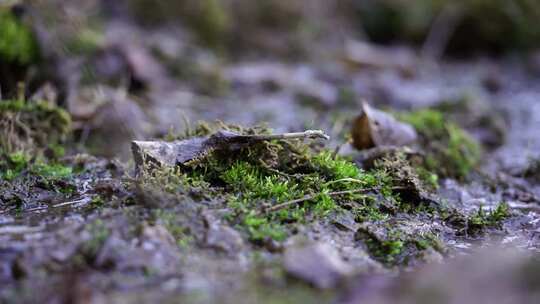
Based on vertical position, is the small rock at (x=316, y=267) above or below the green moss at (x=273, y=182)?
below

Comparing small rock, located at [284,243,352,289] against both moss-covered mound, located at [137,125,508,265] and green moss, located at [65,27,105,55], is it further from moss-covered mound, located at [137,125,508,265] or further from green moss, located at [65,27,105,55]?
green moss, located at [65,27,105,55]

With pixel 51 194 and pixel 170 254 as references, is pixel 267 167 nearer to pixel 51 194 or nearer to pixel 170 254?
pixel 170 254

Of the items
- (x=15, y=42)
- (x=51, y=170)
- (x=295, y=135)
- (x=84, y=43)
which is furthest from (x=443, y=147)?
(x=15, y=42)

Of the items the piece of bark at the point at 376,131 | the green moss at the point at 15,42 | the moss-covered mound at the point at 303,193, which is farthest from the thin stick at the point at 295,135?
the green moss at the point at 15,42

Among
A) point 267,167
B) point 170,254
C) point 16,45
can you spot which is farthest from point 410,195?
point 16,45

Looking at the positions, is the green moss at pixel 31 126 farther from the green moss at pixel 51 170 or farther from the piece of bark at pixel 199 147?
the piece of bark at pixel 199 147

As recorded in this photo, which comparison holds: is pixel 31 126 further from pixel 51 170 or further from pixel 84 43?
pixel 84 43
